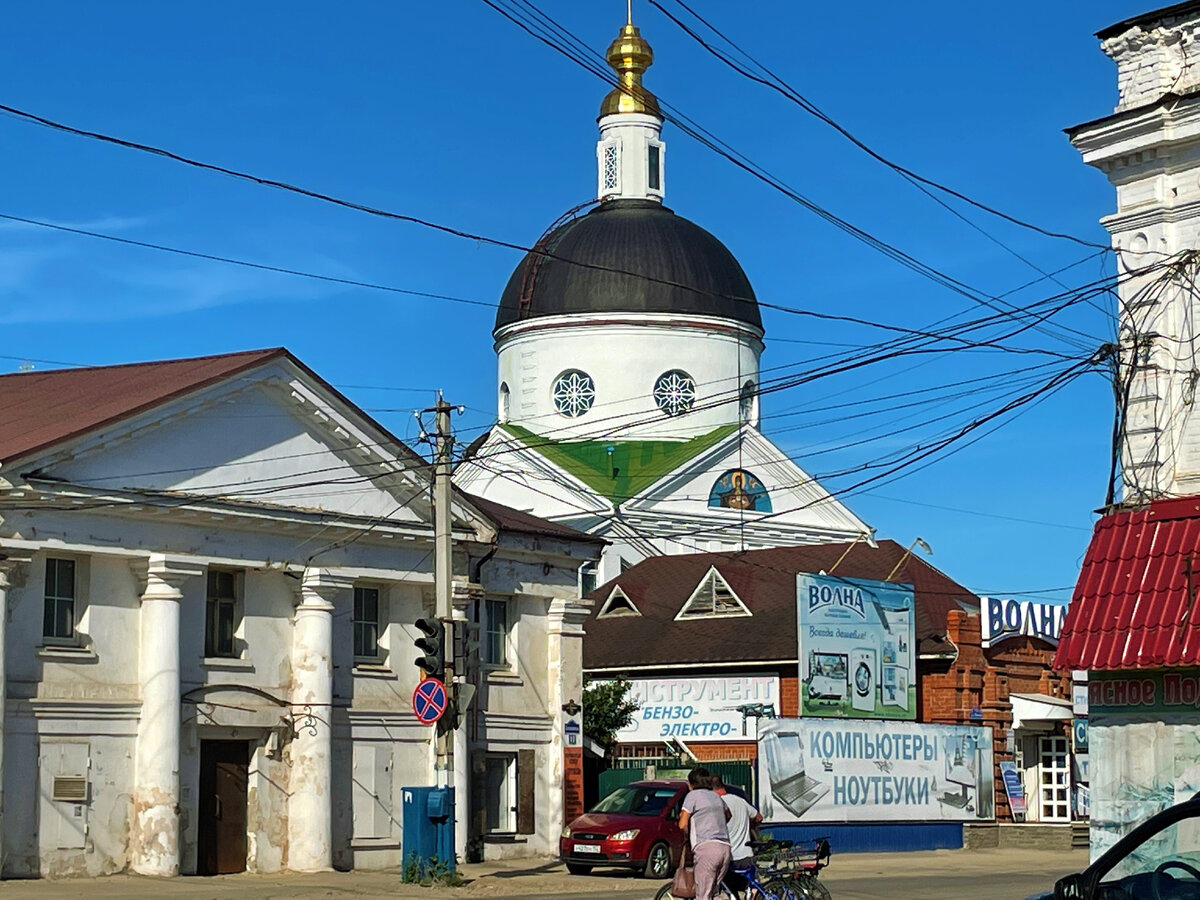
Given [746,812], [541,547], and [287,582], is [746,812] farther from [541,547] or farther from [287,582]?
[541,547]

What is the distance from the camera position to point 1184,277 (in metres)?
17.6

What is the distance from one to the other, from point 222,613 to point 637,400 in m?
29.6

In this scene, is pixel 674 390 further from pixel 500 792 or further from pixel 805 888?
pixel 805 888

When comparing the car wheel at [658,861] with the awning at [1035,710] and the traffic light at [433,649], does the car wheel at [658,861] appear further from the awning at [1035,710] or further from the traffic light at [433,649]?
the awning at [1035,710]

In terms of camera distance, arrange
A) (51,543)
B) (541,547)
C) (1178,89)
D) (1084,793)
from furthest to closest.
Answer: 1. (1084,793)
2. (541,547)
3. (51,543)
4. (1178,89)

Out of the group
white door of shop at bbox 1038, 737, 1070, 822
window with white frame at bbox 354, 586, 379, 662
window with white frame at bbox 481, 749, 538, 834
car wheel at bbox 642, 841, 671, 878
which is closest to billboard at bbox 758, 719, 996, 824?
white door of shop at bbox 1038, 737, 1070, 822

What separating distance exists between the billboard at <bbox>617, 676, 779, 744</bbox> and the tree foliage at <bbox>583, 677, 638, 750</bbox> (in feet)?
2.15

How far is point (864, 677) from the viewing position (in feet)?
127

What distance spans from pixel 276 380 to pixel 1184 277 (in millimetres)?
15071

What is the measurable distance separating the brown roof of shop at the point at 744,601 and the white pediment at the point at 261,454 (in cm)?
1240

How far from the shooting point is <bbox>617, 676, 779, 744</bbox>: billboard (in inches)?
1586

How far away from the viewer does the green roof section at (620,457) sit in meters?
57.2

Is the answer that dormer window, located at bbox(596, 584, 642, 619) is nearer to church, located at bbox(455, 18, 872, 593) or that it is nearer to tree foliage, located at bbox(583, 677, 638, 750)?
tree foliage, located at bbox(583, 677, 638, 750)

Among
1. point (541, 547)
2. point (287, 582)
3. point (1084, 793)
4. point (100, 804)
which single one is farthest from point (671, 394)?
point (100, 804)
